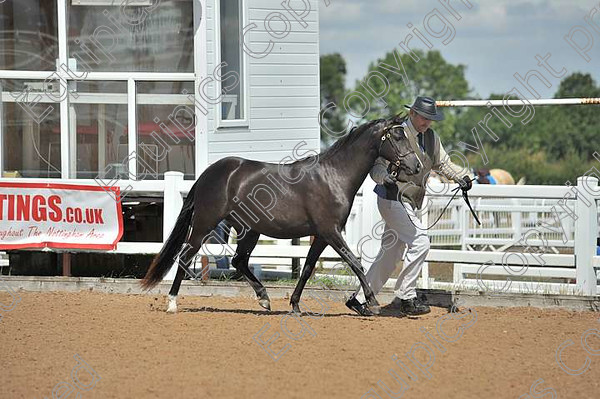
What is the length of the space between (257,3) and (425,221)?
3.73m

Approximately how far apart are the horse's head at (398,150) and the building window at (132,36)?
413cm

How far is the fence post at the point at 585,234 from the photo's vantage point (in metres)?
9.62

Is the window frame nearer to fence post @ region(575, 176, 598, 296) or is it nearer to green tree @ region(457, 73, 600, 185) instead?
fence post @ region(575, 176, 598, 296)

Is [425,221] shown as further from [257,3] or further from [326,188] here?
[257,3]

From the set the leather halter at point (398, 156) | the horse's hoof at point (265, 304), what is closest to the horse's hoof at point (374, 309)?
the horse's hoof at point (265, 304)

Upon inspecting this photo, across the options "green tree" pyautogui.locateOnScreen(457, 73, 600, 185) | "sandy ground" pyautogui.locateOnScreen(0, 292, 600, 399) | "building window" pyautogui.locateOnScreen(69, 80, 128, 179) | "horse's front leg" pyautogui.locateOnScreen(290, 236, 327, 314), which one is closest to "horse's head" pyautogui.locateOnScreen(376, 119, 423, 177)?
"horse's front leg" pyautogui.locateOnScreen(290, 236, 327, 314)

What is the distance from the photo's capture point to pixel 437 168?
8.88 m

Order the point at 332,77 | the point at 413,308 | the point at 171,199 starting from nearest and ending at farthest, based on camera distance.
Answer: the point at 413,308
the point at 171,199
the point at 332,77

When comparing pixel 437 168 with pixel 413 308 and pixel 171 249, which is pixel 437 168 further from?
pixel 171 249

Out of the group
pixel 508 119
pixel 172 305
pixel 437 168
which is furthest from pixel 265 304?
pixel 508 119

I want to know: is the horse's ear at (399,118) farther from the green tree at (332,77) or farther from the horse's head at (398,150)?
the green tree at (332,77)

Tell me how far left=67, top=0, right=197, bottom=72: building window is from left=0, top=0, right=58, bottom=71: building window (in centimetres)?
36

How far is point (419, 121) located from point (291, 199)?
4.85 feet

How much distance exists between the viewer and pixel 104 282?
34.4 ft
